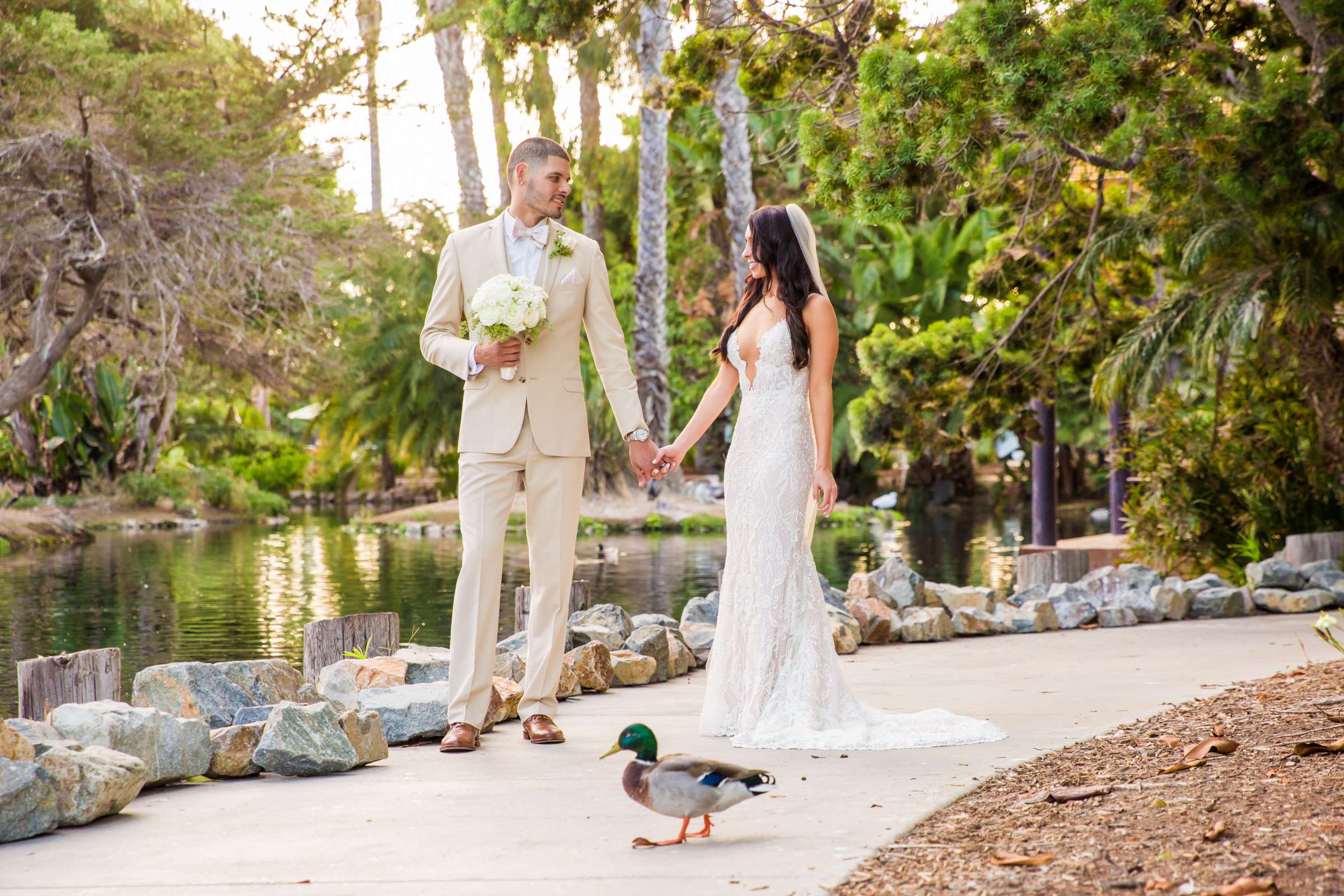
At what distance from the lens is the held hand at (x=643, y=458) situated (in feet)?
16.3

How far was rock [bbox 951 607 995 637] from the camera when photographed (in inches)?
320

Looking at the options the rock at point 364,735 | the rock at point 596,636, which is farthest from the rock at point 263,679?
the rock at point 596,636

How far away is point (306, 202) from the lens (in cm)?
1872

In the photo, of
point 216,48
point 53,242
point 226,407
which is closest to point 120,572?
point 53,242

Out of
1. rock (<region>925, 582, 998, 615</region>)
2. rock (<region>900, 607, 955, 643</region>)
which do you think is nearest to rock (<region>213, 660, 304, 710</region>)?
rock (<region>900, 607, 955, 643</region>)

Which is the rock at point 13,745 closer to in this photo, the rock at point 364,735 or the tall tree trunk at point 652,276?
the rock at point 364,735

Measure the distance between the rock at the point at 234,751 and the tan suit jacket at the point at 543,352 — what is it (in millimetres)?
1192

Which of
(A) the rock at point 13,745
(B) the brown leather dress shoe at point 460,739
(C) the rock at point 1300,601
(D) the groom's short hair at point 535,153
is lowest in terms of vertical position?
(C) the rock at point 1300,601

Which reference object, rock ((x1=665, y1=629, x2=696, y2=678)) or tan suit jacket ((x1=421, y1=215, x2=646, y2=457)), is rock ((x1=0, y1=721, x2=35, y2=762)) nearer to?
tan suit jacket ((x1=421, y1=215, x2=646, y2=457))

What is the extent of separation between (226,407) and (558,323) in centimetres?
3532

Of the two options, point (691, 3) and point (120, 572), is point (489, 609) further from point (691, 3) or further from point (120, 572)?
A: point (120, 572)

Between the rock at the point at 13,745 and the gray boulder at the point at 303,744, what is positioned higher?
the rock at the point at 13,745

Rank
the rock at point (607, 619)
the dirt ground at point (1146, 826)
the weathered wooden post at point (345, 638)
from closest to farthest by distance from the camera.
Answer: the dirt ground at point (1146, 826)
the weathered wooden post at point (345, 638)
the rock at point (607, 619)

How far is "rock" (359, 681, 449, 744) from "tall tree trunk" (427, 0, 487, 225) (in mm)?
17625
